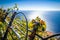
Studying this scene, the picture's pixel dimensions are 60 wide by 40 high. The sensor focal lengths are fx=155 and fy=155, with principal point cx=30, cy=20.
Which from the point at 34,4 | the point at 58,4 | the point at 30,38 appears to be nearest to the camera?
the point at 30,38

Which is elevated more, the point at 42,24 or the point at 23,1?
the point at 23,1

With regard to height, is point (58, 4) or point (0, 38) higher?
point (58, 4)

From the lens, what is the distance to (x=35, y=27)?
1.19 ft

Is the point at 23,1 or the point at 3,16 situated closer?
the point at 3,16

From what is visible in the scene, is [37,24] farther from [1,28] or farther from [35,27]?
[1,28]

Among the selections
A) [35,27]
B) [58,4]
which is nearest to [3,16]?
[35,27]

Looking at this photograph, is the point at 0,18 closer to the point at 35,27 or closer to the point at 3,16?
the point at 3,16

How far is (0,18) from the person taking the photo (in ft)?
1.90

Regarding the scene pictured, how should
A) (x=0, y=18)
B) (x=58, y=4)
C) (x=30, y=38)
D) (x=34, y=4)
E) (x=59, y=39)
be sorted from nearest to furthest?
(x=30, y=38) < (x=59, y=39) < (x=0, y=18) < (x=58, y=4) < (x=34, y=4)

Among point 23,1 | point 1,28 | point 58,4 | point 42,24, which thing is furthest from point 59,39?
point 23,1

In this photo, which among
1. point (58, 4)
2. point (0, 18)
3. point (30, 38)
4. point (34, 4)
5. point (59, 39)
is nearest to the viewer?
point (30, 38)

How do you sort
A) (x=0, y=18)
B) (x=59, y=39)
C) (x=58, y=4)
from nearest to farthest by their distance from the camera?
(x=59, y=39) < (x=0, y=18) < (x=58, y=4)

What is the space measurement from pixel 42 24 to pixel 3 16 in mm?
Answer: 232

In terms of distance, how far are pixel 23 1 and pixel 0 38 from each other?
947 mm
